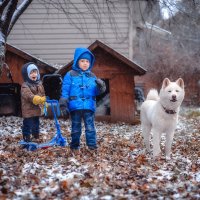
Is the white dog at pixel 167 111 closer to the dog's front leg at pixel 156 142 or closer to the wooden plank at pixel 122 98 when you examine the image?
the dog's front leg at pixel 156 142

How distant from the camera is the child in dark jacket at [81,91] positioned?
8.26 meters

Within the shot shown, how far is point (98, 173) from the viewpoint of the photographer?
21.8 feet

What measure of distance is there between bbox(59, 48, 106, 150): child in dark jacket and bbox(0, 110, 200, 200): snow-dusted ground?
618 millimetres

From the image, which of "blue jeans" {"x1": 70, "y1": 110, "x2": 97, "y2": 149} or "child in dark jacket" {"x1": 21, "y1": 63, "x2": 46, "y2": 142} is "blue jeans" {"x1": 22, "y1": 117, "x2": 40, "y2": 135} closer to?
"child in dark jacket" {"x1": 21, "y1": 63, "x2": 46, "y2": 142}

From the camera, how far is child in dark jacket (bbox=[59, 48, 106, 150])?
8.26 m

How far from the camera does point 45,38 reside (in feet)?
61.5

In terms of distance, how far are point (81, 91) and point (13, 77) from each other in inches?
342

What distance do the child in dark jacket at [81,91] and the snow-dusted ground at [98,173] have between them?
0.62 metres

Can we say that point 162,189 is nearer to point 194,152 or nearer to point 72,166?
point 72,166

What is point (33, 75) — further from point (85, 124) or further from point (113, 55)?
point (113, 55)

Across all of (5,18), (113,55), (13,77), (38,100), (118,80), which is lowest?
(38,100)

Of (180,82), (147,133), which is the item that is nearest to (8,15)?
(180,82)

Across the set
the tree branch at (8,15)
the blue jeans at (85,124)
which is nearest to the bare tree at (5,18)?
the tree branch at (8,15)

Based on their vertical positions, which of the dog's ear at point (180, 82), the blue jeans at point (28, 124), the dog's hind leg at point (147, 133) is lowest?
the dog's hind leg at point (147, 133)
